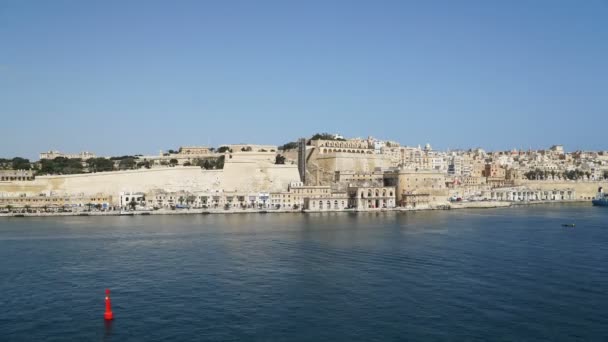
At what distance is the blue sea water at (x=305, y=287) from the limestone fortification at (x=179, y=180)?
37.4 ft

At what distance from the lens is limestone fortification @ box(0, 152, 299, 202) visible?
85.5 ft

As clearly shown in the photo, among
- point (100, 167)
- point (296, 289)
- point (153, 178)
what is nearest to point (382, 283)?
point (296, 289)

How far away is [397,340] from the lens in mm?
6195

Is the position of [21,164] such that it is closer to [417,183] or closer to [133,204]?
[133,204]

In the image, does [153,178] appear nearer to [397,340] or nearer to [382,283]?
[382,283]

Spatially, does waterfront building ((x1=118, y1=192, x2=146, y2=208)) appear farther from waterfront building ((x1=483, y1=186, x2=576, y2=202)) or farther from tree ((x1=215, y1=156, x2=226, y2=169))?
waterfront building ((x1=483, y1=186, x2=576, y2=202))

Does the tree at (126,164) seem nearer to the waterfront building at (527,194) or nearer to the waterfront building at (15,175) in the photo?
the waterfront building at (15,175)

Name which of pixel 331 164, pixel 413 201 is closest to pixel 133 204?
pixel 331 164

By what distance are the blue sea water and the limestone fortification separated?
37.4 ft

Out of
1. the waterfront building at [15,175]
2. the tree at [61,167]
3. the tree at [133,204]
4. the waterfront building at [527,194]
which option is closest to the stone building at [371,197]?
the waterfront building at [527,194]

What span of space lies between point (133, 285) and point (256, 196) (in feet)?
61.5

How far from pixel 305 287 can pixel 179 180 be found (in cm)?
2054

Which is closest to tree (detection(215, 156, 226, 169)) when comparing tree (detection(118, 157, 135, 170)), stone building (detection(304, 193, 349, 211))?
tree (detection(118, 157, 135, 170))

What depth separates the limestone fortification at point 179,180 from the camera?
2605 centimetres
